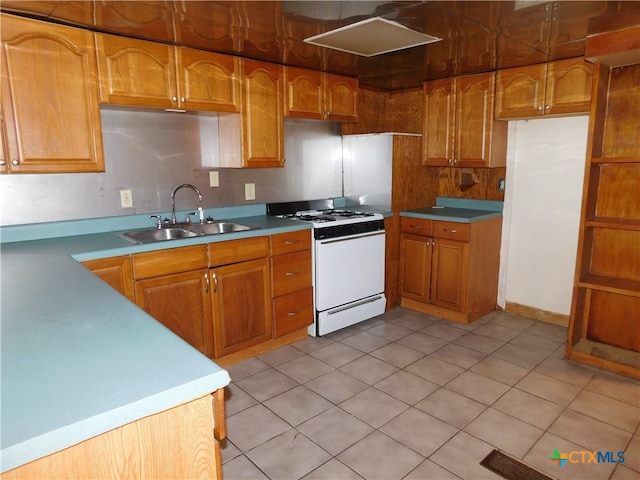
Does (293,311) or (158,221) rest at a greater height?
(158,221)

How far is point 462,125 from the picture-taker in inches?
145

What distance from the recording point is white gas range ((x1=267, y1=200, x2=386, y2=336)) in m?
3.30

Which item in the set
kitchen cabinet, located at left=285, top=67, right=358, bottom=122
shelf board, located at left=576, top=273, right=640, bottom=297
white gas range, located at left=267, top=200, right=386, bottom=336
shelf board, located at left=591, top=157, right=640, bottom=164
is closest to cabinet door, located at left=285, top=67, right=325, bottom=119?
kitchen cabinet, located at left=285, top=67, right=358, bottom=122

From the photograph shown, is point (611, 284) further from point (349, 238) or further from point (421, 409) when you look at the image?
point (349, 238)

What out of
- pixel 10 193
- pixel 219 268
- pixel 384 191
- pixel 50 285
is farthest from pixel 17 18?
pixel 384 191

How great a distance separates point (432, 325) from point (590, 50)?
2221mm

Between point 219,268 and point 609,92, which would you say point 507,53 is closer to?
point 609,92

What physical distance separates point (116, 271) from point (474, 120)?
2.95m

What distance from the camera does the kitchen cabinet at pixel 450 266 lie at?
3561 mm

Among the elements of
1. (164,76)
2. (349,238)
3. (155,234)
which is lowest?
(349,238)

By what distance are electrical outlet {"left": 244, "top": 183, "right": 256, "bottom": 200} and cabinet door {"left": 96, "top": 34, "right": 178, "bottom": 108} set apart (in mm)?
933

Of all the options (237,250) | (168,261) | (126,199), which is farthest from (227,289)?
(126,199)

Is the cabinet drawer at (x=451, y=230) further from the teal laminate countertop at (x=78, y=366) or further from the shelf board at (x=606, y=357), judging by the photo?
the teal laminate countertop at (x=78, y=366)

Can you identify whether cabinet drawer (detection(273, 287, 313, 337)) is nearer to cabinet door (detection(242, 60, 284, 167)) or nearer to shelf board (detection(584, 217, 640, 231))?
cabinet door (detection(242, 60, 284, 167))
